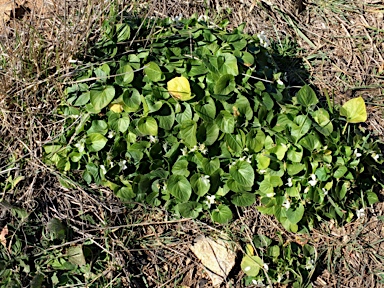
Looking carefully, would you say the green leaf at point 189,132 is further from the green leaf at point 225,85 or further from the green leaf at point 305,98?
the green leaf at point 305,98

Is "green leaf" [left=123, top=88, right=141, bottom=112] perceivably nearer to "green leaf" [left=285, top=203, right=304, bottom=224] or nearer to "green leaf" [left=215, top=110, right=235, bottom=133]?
"green leaf" [left=215, top=110, right=235, bottom=133]

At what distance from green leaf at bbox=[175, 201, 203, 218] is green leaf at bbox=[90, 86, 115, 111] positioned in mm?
644

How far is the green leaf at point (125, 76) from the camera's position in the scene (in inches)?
104

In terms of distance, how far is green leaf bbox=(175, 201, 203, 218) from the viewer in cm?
266

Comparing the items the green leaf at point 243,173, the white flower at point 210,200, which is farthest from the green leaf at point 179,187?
the green leaf at point 243,173

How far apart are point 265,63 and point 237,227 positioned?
942mm

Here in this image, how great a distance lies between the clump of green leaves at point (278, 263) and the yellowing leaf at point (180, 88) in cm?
83

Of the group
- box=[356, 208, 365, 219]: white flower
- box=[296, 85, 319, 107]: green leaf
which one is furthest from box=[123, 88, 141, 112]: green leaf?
box=[356, 208, 365, 219]: white flower

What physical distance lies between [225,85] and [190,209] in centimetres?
67

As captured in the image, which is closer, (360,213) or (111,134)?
(111,134)

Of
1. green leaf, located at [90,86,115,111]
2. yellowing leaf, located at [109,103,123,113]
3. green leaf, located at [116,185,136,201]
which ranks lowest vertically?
green leaf, located at [116,185,136,201]

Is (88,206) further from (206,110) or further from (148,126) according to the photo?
(206,110)

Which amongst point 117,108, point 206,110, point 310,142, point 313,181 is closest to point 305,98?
point 310,142

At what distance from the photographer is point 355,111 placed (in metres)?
2.79
